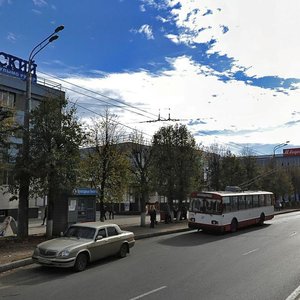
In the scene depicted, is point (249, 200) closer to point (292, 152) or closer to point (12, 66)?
point (12, 66)

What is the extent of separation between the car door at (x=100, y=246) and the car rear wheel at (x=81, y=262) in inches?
14.2

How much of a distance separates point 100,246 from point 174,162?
19972 millimetres

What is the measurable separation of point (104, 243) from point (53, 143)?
7.38 m

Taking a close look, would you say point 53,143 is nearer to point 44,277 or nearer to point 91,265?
point 91,265

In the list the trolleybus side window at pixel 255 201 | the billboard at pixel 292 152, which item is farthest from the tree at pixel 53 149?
the billboard at pixel 292 152

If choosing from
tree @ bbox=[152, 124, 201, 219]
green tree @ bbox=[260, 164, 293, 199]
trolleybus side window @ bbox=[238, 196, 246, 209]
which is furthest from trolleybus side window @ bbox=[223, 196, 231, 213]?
green tree @ bbox=[260, 164, 293, 199]

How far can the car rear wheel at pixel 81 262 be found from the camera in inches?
508

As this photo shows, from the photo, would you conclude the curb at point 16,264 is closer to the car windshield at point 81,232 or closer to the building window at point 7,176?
the car windshield at point 81,232

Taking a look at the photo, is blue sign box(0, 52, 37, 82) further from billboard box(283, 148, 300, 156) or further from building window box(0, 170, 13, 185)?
billboard box(283, 148, 300, 156)

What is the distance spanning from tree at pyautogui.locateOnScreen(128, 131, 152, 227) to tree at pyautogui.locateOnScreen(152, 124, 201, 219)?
37.6 inches

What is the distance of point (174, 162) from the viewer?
33594mm

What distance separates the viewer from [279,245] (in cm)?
1903

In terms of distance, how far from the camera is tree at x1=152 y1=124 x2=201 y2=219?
33.3 metres

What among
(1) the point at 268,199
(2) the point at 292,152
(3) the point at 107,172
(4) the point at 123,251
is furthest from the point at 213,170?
(2) the point at 292,152
